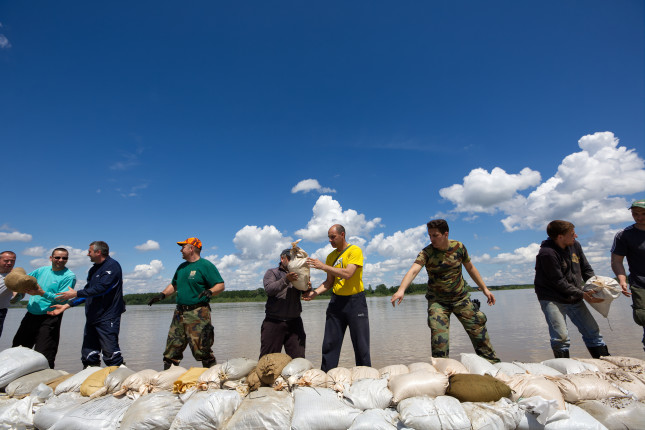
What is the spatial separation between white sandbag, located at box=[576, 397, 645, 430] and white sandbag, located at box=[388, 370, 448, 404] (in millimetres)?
1052

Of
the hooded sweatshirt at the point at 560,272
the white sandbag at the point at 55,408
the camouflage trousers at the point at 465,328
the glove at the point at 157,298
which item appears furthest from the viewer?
the glove at the point at 157,298

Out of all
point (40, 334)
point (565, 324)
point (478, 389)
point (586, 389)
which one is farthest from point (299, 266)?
point (40, 334)

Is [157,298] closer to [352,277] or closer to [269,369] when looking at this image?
[269,369]

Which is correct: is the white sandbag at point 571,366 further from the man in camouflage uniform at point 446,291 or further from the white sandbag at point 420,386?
the white sandbag at point 420,386

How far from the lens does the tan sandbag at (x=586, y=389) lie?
8.91ft

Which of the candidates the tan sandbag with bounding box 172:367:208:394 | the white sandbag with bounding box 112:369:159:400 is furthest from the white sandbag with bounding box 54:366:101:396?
the tan sandbag with bounding box 172:367:208:394

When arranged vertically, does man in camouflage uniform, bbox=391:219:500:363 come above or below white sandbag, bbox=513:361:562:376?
above

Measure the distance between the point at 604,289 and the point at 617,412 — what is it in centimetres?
166

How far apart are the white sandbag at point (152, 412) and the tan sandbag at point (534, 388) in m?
2.71

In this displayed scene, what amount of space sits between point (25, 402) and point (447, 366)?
12.4ft

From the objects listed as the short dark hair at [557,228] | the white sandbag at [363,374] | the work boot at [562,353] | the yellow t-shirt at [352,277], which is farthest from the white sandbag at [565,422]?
the short dark hair at [557,228]

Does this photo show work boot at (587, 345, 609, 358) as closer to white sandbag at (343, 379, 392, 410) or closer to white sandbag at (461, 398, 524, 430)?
white sandbag at (461, 398, 524, 430)

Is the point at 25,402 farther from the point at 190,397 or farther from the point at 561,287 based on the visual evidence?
the point at 561,287

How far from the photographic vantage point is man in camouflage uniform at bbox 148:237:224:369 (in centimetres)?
409
